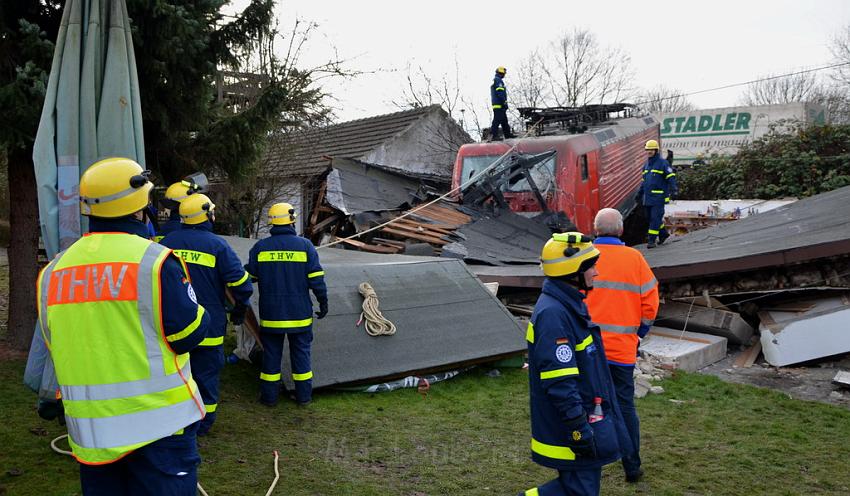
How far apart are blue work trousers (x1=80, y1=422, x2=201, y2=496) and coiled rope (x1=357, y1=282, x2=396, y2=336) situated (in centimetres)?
368

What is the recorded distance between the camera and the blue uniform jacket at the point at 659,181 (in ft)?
33.0

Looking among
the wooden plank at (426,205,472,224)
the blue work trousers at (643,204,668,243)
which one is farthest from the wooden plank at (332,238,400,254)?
the blue work trousers at (643,204,668,243)

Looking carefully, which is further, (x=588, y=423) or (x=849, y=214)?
(x=849, y=214)

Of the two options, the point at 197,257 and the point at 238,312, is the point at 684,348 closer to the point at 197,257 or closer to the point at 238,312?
the point at 238,312

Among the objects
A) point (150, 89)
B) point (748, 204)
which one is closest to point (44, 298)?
point (150, 89)

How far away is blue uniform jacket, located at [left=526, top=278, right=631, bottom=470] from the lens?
297cm

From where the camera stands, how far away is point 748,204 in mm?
18781

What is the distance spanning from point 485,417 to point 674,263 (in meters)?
3.80

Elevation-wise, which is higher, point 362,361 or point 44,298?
point 44,298

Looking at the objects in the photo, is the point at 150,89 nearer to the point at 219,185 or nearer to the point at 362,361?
the point at 362,361

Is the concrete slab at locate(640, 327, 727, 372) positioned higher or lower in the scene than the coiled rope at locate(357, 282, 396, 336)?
lower

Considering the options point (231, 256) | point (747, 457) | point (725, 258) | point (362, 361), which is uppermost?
point (231, 256)

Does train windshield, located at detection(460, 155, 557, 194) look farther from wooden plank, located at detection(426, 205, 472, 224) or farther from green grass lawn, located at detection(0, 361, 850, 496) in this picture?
green grass lawn, located at detection(0, 361, 850, 496)

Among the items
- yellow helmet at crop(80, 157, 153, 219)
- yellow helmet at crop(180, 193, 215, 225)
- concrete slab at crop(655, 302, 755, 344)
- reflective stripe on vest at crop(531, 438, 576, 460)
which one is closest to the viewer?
yellow helmet at crop(80, 157, 153, 219)
